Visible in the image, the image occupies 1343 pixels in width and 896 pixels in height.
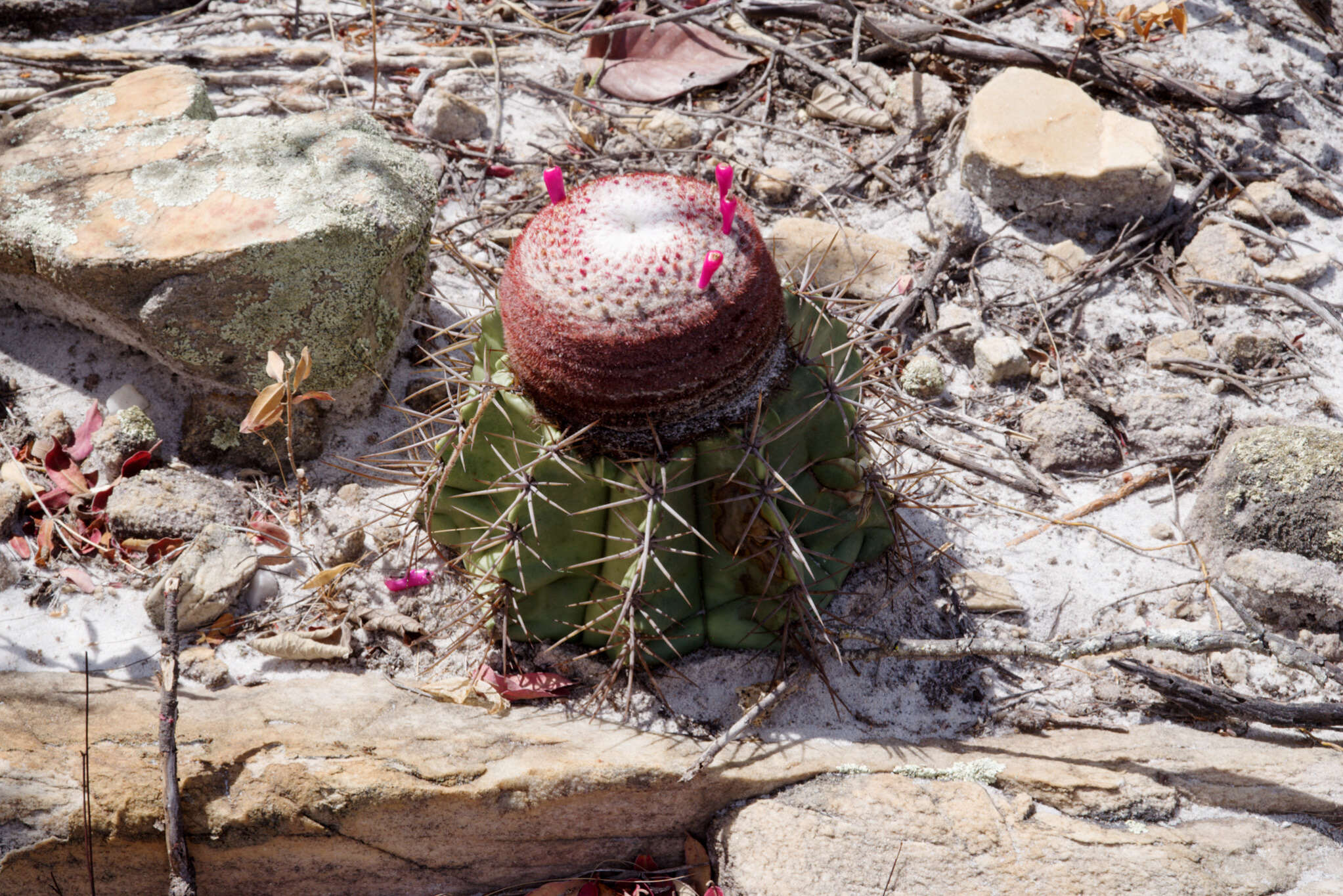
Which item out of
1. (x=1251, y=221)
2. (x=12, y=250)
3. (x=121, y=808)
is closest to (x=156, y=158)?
(x=12, y=250)

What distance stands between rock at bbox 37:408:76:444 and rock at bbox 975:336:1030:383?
2882 millimetres

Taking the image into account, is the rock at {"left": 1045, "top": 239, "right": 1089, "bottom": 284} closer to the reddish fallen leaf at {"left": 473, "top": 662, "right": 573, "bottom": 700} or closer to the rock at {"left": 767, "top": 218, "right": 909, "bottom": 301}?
Result: the rock at {"left": 767, "top": 218, "right": 909, "bottom": 301}

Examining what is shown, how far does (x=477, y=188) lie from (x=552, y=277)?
186cm

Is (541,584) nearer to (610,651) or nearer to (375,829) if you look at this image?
(610,651)

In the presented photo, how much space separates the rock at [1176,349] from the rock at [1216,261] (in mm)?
234

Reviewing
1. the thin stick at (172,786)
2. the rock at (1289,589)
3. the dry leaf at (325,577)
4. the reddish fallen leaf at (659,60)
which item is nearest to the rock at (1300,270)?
the rock at (1289,589)

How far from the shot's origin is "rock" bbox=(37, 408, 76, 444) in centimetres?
291

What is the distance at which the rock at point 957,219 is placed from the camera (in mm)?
3500

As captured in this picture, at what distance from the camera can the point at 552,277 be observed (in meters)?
2.01

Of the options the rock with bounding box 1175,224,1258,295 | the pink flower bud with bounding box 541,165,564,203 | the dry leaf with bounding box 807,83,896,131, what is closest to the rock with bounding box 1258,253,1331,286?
the rock with bounding box 1175,224,1258,295

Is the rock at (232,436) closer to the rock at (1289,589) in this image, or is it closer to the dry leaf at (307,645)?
the dry leaf at (307,645)

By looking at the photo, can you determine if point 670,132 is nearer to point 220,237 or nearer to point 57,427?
point 220,237

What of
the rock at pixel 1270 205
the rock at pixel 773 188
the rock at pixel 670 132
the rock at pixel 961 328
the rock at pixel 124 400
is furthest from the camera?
the rock at pixel 670 132

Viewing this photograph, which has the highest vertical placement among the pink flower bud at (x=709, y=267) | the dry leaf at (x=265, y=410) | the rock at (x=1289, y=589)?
the pink flower bud at (x=709, y=267)
